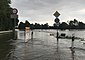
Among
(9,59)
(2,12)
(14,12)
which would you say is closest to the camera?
(9,59)

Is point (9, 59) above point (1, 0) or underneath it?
underneath

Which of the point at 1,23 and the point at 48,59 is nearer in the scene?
the point at 48,59

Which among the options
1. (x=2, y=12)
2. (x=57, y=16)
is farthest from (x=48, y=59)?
(x=2, y=12)

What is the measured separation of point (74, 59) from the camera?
1516 cm

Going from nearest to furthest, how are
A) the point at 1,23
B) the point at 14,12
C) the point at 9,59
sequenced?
the point at 9,59, the point at 14,12, the point at 1,23

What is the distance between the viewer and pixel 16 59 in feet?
48.2

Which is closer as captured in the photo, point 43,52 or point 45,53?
point 45,53

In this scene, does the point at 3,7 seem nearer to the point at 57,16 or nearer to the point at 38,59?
the point at 57,16

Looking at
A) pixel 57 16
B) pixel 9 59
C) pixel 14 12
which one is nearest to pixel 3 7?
pixel 14 12

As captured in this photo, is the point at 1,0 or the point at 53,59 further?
the point at 1,0

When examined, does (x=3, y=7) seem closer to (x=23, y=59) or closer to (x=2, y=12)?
(x=2, y=12)

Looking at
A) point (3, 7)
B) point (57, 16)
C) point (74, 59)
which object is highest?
point (3, 7)

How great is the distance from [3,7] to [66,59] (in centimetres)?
6140

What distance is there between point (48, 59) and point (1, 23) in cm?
7805
